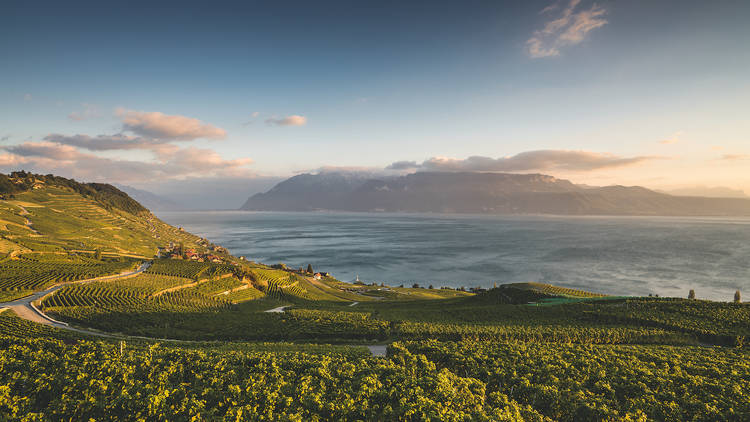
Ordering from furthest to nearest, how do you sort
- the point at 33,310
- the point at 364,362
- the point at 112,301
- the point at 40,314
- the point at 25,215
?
the point at 25,215
the point at 112,301
the point at 33,310
the point at 40,314
the point at 364,362

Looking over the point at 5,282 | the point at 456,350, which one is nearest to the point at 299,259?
the point at 5,282

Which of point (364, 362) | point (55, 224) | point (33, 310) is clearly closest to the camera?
point (364, 362)

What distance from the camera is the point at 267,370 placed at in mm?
21438

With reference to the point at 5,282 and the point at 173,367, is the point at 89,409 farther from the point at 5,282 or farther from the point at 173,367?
the point at 5,282

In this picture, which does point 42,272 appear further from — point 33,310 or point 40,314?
point 40,314

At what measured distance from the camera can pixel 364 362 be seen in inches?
907

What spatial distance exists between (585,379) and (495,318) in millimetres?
26564

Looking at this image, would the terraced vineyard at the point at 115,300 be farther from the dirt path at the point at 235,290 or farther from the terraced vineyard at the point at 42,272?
the terraced vineyard at the point at 42,272

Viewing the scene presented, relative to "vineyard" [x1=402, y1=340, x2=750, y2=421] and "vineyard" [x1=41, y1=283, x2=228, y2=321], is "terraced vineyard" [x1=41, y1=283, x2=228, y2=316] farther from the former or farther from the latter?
"vineyard" [x1=402, y1=340, x2=750, y2=421]

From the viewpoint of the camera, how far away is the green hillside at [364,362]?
16906 millimetres

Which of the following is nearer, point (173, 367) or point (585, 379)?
point (173, 367)

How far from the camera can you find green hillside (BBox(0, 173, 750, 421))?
16906mm

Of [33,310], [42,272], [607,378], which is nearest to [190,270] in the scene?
[42,272]

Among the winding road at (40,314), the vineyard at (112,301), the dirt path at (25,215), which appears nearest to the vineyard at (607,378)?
the winding road at (40,314)
